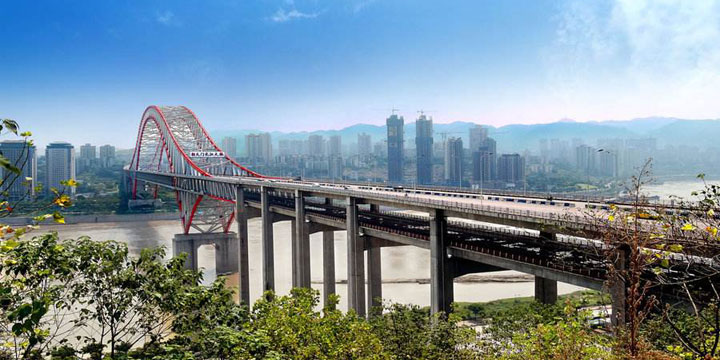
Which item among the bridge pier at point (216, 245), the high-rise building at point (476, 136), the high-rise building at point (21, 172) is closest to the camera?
the high-rise building at point (21, 172)

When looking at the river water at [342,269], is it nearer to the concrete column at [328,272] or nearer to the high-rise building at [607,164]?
the concrete column at [328,272]

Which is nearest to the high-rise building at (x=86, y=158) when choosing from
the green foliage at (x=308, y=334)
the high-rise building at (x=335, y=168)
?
the high-rise building at (x=335, y=168)

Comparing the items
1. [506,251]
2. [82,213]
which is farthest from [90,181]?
[506,251]

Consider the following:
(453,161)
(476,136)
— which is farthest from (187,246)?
(476,136)

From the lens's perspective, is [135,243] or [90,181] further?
[90,181]

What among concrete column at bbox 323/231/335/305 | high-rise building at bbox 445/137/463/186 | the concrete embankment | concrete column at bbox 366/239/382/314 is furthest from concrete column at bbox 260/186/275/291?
the concrete embankment

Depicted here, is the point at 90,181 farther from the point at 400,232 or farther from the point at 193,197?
the point at 400,232
